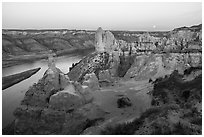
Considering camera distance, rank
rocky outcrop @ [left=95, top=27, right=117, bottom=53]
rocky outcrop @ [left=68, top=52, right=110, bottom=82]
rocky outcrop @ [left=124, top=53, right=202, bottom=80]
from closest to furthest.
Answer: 1. rocky outcrop @ [left=124, top=53, right=202, bottom=80]
2. rocky outcrop @ [left=68, top=52, right=110, bottom=82]
3. rocky outcrop @ [left=95, top=27, right=117, bottom=53]

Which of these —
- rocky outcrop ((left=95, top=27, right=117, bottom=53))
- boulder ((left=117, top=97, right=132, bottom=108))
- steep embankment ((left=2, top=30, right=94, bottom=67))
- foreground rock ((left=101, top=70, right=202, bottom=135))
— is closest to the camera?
foreground rock ((left=101, top=70, right=202, bottom=135))

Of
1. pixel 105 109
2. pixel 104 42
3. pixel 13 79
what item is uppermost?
pixel 104 42

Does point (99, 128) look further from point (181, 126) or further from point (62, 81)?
point (62, 81)

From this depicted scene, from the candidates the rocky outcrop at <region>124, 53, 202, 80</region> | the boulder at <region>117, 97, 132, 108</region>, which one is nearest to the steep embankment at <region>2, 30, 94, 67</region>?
the rocky outcrop at <region>124, 53, 202, 80</region>

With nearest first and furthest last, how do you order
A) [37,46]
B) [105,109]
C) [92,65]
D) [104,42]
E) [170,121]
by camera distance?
[170,121] < [105,109] < [92,65] < [104,42] < [37,46]

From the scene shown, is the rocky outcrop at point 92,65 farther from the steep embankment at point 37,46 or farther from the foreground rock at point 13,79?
the steep embankment at point 37,46

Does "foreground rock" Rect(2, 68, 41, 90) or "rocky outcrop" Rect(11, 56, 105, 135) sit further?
"foreground rock" Rect(2, 68, 41, 90)

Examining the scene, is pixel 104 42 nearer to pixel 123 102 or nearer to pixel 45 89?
pixel 123 102

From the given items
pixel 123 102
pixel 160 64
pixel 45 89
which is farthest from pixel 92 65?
pixel 45 89

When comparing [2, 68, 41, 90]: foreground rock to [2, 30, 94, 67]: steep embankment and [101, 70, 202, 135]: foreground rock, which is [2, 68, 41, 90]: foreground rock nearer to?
[2, 30, 94, 67]: steep embankment

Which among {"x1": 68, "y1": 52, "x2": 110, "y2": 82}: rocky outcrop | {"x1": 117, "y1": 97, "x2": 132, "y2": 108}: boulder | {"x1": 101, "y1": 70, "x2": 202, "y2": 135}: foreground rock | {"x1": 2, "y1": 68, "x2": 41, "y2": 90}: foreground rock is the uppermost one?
{"x1": 101, "y1": 70, "x2": 202, "y2": 135}: foreground rock

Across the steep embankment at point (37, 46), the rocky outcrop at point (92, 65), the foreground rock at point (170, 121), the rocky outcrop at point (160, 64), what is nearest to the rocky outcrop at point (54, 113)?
the foreground rock at point (170, 121)
